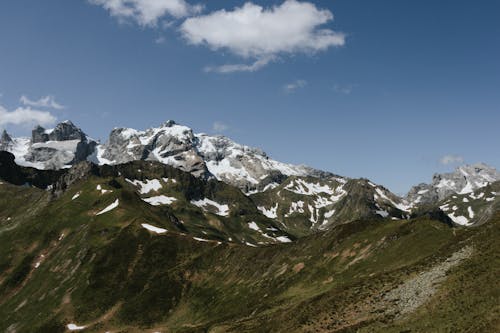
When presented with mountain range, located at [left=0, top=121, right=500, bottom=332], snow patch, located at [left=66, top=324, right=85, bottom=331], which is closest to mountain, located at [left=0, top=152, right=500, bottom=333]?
mountain range, located at [left=0, top=121, right=500, bottom=332]

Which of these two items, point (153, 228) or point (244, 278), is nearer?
point (244, 278)

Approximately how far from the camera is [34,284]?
15750 cm

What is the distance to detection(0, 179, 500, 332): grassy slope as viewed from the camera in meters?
57.3

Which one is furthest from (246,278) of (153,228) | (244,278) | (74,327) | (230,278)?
(153,228)

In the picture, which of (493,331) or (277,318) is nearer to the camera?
(493,331)

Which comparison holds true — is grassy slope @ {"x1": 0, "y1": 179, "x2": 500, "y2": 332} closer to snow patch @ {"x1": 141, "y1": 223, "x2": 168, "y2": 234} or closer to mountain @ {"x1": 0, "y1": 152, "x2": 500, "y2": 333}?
mountain @ {"x1": 0, "y1": 152, "x2": 500, "y2": 333}

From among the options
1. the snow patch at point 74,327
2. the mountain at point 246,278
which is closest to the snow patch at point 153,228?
the mountain at point 246,278

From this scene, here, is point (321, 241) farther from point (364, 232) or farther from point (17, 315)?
point (17, 315)

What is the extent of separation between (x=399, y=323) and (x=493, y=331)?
12884 mm

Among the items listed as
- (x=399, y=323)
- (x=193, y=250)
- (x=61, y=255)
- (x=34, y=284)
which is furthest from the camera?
(x=61, y=255)

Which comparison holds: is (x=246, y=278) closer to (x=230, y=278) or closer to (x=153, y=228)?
(x=230, y=278)

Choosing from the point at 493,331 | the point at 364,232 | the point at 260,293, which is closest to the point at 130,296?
the point at 260,293

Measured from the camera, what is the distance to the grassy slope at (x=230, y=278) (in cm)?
5728

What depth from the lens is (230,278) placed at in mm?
124875
